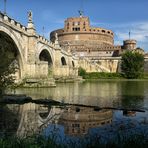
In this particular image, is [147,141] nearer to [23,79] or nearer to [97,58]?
[23,79]

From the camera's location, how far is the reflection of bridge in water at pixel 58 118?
11.2 metres

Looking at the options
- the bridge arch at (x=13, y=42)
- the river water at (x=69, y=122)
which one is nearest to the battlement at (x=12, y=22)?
the bridge arch at (x=13, y=42)

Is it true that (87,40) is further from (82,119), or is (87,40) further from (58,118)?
(82,119)

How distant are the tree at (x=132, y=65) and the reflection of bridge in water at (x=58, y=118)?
217 ft

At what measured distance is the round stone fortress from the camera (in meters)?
130

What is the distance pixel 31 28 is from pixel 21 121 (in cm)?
2929

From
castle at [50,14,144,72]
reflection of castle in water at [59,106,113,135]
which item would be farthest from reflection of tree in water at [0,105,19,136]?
castle at [50,14,144,72]

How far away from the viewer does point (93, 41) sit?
436ft

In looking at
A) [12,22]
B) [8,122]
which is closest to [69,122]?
[8,122]

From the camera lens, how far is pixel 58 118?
13602mm

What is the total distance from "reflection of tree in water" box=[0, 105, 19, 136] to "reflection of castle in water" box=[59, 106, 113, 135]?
185 cm

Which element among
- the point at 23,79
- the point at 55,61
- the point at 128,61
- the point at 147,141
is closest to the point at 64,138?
the point at 147,141

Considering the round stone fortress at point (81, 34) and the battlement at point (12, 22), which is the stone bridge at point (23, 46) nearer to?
the battlement at point (12, 22)

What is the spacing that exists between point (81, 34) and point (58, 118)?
392 ft
